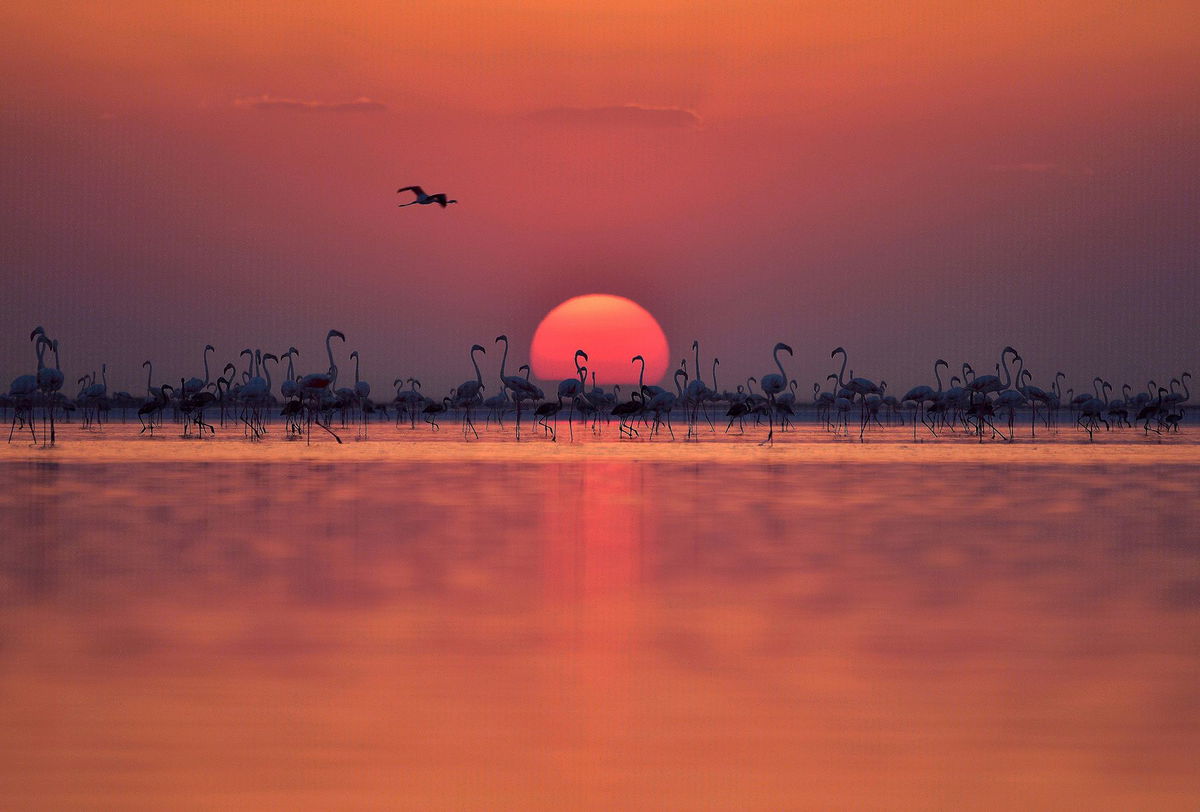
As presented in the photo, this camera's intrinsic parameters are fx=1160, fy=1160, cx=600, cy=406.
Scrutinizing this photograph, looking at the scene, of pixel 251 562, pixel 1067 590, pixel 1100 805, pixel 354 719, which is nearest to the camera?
pixel 1100 805

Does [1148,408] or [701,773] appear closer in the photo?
[701,773]

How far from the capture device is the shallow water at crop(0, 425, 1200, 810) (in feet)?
12.9

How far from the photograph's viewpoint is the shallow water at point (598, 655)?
3924 mm

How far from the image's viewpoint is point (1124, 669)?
17.9ft

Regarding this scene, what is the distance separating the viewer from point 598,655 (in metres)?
5.72

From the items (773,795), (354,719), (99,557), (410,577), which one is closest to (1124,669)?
(773,795)

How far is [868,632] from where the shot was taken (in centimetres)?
624

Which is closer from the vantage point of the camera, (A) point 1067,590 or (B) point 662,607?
(B) point 662,607

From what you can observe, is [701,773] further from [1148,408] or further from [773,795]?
[1148,408]

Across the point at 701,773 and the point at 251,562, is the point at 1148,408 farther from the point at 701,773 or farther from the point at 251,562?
the point at 701,773

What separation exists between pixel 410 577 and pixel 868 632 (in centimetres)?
320

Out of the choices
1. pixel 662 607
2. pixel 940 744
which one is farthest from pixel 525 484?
pixel 940 744

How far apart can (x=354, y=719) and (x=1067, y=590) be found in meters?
4.94

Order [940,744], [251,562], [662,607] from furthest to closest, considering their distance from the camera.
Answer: [251,562] < [662,607] < [940,744]
